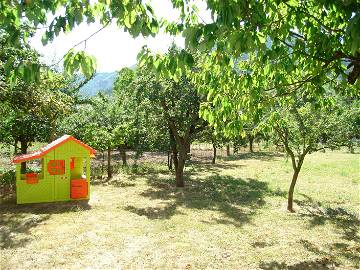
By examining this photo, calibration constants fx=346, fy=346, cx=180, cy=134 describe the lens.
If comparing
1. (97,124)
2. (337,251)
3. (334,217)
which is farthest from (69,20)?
(97,124)

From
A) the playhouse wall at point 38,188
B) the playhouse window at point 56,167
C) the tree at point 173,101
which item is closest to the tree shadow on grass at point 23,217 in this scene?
the playhouse wall at point 38,188

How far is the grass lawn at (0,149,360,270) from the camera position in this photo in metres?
9.56

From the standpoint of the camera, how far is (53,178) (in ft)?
54.3

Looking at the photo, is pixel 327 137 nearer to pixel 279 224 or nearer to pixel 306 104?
pixel 306 104

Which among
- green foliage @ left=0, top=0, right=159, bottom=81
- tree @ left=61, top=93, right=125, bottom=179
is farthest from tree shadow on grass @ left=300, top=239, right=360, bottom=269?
tree @ left=61, top=93, right=125, bottom=179

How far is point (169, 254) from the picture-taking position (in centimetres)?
1007

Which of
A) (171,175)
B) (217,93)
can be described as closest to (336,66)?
(217,93)

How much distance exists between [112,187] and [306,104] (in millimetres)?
12531

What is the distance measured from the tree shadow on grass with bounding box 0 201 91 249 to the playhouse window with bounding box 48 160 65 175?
147cm

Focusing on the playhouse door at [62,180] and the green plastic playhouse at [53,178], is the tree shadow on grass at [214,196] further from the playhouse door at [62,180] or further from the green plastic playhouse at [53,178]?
the playhouse door at [62,180]

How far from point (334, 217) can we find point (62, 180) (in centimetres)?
1263

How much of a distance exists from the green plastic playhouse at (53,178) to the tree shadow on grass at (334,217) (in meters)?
10.7

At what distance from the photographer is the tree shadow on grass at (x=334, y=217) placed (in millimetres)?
12961

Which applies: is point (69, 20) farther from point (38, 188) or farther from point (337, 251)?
point (38, 188)
